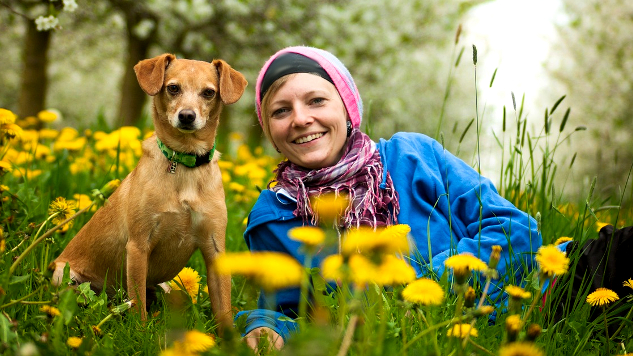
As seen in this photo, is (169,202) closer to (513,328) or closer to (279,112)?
(279,112)

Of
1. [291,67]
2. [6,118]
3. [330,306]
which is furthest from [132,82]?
[330,306]

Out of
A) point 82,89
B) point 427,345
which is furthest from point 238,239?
point 82,89

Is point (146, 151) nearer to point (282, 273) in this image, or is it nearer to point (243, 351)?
point (243, 351)

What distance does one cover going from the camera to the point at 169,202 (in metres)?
2.33

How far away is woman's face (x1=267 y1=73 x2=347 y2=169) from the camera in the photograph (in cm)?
247

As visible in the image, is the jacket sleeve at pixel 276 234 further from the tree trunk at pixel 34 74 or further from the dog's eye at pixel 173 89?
the tree trunk at pixel 34 74

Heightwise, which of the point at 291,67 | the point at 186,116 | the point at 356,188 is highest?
the point at 291,67

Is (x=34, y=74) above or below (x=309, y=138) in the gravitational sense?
below

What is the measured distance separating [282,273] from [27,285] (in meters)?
1.56

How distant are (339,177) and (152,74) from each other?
3.00 feet

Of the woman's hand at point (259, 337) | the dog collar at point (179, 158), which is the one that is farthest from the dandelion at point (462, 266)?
the dog collar at point (179, 158)

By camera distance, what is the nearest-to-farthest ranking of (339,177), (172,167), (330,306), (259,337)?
(330,306), (259,337), (172,167), (339,177)

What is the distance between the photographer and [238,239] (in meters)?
3.36

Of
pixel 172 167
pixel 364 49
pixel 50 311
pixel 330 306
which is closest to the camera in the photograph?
pixel 50 311
